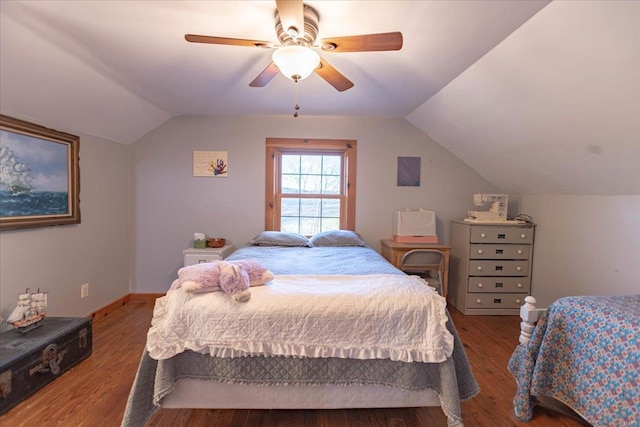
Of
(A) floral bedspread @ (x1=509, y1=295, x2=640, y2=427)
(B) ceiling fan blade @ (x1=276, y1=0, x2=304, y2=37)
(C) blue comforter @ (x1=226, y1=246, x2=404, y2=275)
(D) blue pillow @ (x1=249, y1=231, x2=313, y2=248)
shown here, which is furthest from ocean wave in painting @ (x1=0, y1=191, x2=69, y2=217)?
(A) floral bedspread @ (x1=509, y1=295, x2=640, y2=427)

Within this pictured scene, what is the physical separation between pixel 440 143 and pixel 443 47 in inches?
68.3

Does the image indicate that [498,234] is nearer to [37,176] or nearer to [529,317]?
[529,317]

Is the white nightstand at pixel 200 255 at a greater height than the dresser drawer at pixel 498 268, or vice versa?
the white nightstand at pixel 200 255

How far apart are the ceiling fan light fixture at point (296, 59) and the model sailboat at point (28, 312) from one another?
7.53ft

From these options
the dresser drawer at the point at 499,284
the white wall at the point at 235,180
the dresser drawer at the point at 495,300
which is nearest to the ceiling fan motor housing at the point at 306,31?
the white wall at the point at 235,180

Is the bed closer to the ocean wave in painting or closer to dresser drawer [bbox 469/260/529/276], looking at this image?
the ocean wave in painting

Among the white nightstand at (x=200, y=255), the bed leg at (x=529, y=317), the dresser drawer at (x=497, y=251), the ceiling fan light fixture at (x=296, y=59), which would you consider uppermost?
the ceiling fan light fixture at (x=296, y=59)

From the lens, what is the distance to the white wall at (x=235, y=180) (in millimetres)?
3350

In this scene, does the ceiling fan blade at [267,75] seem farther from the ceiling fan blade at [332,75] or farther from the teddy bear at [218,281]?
the teddy bear at [218,281]

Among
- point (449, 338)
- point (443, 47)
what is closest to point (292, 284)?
point (449, 338)

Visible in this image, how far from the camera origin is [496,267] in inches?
120

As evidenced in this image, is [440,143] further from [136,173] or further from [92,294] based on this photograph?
[92,294]

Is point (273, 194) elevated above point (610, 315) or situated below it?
above

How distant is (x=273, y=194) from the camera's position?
344 cm
